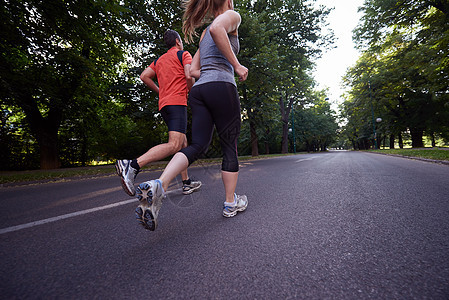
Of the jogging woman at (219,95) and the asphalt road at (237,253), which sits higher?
the jogging woman at (219,95)

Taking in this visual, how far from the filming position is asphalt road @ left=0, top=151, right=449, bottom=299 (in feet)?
3.01

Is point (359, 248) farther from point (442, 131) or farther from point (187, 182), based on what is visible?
point (442, 131)

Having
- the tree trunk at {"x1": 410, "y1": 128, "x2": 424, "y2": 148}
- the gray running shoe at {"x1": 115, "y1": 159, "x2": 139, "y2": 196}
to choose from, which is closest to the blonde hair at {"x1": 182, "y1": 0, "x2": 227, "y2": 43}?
the gray running shoe at {"x1": 115, "y1": 159, "x2": 139, "y2": 196}

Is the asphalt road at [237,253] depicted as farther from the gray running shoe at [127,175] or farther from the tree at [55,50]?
the tree at [55,50]

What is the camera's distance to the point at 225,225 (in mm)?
1765

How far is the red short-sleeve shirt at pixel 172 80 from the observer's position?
2.75m

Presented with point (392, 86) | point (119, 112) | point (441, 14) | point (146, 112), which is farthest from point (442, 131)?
point (119, 112)

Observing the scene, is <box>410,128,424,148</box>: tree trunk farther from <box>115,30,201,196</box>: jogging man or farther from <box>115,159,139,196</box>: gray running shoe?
<box>115,159,139,196</box>: gray running shoe

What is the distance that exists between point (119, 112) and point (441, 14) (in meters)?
19.2

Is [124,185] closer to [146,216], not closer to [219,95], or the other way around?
[146,216]

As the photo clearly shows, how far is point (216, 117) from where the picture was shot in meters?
1.94

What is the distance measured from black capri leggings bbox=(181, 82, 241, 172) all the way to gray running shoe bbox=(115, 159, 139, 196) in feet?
1.85

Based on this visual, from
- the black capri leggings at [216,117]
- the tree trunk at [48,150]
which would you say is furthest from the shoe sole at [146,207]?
the tree trunk at [48,150]

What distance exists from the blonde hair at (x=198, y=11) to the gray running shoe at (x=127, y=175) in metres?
1.66
